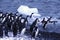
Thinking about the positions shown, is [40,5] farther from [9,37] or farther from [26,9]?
[9,37]

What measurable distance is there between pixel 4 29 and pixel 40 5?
97.9 inches

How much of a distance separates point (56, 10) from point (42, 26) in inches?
59.6

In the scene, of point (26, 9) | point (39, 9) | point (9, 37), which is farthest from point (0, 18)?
point (39, 9)

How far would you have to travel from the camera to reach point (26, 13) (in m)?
6.44

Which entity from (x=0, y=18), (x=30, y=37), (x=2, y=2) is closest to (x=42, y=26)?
(x=30, y=37)

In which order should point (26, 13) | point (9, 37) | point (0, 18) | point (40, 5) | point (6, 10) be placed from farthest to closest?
1. point (40, 5)
2. point (6, 10)
3. point (26, 13)
4. point (0, 18)
5. point (9, 37)

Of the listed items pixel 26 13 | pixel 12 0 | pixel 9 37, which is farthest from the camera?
pixel 12 0

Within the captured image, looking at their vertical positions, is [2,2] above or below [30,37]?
above

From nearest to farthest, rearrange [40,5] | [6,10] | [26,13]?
[26,13]
[6,10]
[40,5]

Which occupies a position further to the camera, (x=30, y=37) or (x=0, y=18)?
(x=0, y=18)

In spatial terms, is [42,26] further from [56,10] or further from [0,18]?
[56,10]

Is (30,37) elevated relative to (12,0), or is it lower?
lower

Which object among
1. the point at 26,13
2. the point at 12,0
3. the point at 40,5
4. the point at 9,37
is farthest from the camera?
the point at 12,0

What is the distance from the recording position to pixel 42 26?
5527mm
